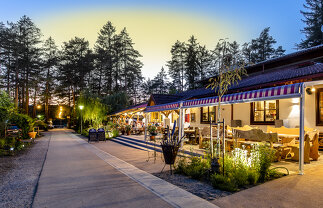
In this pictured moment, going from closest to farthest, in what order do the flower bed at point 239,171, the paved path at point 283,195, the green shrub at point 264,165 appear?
1. the paved path at point 283,195
2. the flower bed at point 239,171
3. the green shrub at point 264,165

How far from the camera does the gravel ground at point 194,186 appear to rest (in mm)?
4262

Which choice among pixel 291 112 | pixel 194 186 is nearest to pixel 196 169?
pixel 194 186

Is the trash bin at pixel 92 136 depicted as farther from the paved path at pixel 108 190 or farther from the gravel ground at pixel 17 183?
the paved path at pixel 108 190

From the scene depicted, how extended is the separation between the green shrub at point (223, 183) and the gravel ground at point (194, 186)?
0.33 feet

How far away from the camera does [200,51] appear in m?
39.7

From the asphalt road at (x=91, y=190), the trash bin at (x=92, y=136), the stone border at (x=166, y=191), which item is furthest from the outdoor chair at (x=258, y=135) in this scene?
the trash bin at (x=92, y=136)

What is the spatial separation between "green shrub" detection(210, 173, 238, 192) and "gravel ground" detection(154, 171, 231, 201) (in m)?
0.10

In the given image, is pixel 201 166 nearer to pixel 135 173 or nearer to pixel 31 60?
pixel 135 173

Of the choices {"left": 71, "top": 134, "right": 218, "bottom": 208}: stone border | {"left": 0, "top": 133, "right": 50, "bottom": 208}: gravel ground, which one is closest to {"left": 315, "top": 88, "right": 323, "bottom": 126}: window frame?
{"left": 71, "top": 134, "right": 218, "bottom": 208}: stone border

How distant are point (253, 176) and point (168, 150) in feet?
7.96

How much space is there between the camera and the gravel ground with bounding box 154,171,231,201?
168 inches

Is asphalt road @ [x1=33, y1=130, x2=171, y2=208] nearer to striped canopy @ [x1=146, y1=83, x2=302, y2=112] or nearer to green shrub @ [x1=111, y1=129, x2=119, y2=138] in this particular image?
striped canopy @ [x1=146, y1=83, x2=302, y2=112]

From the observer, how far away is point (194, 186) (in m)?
4.86

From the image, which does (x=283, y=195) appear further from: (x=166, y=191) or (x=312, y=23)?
(x=312, y=23)
